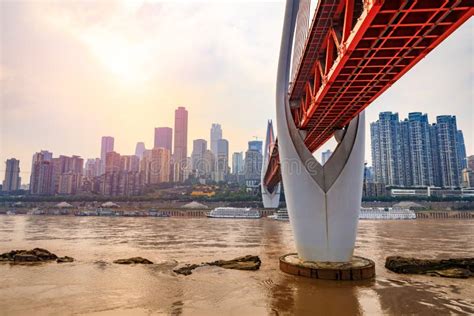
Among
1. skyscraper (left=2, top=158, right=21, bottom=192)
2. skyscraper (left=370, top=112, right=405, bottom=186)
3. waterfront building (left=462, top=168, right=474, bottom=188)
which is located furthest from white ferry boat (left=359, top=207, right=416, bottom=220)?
skyscraper (left=2, top=158, right=21, bottom=192)

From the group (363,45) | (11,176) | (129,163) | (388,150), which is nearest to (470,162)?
(388,150)

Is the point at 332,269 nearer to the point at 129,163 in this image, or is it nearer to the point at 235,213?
the point at 235,213

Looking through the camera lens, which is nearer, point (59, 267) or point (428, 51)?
point (428, 51)

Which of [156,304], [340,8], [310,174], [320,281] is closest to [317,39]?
[340,8]

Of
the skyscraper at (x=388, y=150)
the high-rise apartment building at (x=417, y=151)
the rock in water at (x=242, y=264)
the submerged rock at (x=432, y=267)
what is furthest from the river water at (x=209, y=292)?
the skyscraper at (x=388, y=150)

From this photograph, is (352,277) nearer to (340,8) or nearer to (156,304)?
(156,304)

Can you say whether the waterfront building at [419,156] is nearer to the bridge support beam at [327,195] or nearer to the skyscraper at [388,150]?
the skyscraper at [388,150]

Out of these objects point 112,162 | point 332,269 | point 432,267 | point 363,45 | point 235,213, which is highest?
point 112,162
